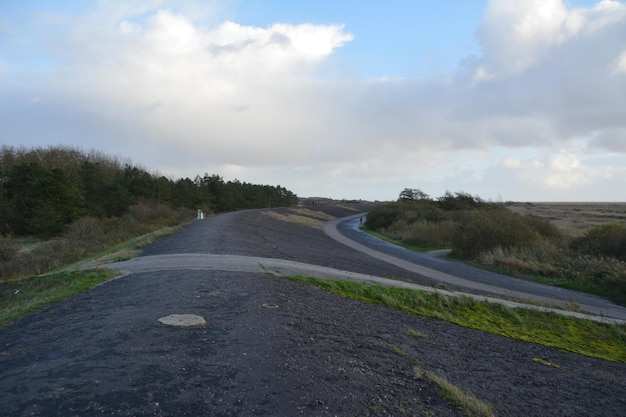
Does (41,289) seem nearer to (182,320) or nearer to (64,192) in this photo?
(182,320)

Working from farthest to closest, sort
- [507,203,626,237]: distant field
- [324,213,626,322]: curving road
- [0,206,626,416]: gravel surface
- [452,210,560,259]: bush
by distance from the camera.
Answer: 1. [507,203,626,237]: distant field
2. [452,210,560,259]: bush
3. [324,213,626,322]: curving road
4. [0,206,626,416]: gravel surface

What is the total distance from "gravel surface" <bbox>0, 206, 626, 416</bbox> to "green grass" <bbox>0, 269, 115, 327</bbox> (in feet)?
2.07

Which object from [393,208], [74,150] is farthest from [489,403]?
[74,150]

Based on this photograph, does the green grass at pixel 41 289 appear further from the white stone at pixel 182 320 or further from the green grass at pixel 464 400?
the green grass at pixel 464 400

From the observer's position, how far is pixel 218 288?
9.90 m

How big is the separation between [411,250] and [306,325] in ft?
92.3

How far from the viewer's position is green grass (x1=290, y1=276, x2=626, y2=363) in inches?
387

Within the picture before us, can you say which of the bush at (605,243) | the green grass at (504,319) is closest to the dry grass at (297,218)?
the bush at (605,243)

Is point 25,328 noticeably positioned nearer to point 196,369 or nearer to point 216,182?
point 196,369

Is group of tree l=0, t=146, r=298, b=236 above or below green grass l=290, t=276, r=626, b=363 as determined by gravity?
above

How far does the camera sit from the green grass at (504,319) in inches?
387

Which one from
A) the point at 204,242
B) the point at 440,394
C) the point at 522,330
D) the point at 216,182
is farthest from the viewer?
the point at 216,182

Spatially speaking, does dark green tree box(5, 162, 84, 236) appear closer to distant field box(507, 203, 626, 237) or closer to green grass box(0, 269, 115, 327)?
green grass box(0, 269, 115, 327)

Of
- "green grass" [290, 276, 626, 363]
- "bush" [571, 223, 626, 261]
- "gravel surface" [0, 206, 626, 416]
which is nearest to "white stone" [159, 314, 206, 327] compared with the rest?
"gravel surface" [0, 206, 626, 416]
